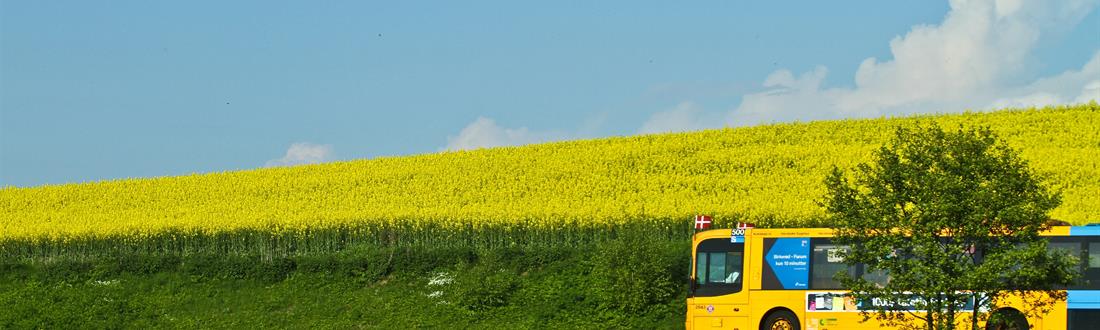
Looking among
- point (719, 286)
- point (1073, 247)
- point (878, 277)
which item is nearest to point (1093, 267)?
point (1073, 247)

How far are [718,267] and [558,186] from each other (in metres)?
22.9

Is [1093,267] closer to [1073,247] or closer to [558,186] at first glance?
[1073,247]

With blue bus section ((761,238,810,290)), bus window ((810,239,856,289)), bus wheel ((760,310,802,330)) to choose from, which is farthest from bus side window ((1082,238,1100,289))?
bus wheel ((760,310,802,330))

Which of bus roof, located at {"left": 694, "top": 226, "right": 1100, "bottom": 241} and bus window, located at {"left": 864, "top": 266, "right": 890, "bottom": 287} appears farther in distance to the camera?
bus window, located at {"left": 864, "top": 266, "right": 890, "bottom": 287}

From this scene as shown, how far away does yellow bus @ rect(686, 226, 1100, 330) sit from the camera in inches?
1054

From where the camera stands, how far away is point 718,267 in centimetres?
2962

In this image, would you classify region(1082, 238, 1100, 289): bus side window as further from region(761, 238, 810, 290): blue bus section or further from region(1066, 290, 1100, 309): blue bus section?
region(761, 238, 810, 290): blue bus section

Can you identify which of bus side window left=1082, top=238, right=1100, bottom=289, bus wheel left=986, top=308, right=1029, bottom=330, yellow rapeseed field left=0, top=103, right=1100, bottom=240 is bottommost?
bus wheel left=986, top=308, right=1029, bottom=330

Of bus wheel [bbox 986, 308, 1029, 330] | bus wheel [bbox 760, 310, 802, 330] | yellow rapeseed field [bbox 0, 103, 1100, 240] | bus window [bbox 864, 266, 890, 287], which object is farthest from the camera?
yellow rapeseed field [bbox 0, 103, 1100, 240]

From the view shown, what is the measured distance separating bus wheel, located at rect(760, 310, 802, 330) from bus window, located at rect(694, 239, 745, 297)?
918mm

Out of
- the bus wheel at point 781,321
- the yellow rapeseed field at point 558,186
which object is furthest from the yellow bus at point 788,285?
the yellow rapeseed field at point 558,186

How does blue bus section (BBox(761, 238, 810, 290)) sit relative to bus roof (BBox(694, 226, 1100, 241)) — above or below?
below

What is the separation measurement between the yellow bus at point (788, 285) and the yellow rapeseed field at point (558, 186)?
457 inches

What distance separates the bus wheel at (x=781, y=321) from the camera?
28.7 meters
